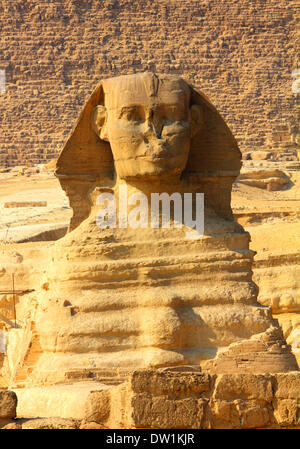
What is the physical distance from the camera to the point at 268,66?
108688mm

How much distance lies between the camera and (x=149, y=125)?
31.5 ft

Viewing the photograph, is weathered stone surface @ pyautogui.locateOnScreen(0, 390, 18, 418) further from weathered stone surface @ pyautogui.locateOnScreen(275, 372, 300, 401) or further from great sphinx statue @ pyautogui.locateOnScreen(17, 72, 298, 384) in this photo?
great sphinx statue @ pyautogui.locateOnScreen(17, 72, 298, 384)

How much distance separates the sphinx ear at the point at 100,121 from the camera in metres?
9.93

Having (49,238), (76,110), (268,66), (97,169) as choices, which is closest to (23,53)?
(76,110)

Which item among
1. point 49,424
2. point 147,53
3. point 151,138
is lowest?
point 147,53

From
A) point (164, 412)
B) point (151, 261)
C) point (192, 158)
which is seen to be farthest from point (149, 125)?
point (164, 412)

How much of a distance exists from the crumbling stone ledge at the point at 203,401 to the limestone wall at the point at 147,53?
309 feet

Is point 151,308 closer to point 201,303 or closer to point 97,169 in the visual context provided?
point 201,303

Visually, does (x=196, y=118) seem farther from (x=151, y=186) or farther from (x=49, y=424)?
(x=49, y=424)

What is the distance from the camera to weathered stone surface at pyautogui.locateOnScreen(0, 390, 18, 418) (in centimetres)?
646

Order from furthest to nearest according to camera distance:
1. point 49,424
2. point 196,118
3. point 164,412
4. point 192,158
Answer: point 192,158 → point 196,118 → point 49,424 → point 164,412

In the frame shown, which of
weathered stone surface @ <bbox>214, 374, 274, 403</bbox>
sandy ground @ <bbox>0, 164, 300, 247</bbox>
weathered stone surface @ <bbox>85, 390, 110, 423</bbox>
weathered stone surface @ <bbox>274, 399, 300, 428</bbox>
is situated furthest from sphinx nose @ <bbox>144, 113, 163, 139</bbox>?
sandy ground @ <bbox>0, 164, 300, 247</bbox>

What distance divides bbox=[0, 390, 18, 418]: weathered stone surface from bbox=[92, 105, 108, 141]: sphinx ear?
3656 mm

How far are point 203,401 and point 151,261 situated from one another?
336cm
